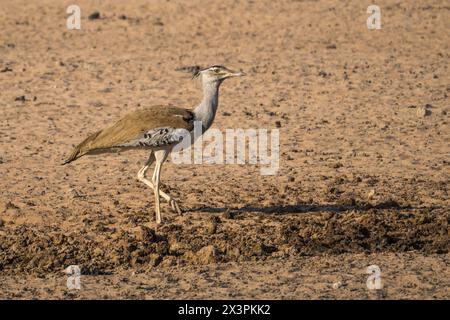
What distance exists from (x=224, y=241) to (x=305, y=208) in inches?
40.3

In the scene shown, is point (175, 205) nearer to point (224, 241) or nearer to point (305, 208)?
point (224, 241)

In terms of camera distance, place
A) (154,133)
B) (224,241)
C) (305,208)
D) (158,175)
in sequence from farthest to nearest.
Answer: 1. (305,208)
2. (158,175)
3. (154,133)
4. (224,241)

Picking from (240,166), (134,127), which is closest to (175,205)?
(134,127)

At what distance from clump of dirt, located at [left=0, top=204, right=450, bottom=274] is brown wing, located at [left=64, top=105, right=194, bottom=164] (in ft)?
1.97

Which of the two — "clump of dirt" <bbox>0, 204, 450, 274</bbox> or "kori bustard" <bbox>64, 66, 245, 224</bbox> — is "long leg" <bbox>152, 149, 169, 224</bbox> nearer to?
"kori bustard" <bbox>64, 66, 245, 224</bbox>

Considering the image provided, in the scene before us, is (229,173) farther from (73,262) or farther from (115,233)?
(73,262)

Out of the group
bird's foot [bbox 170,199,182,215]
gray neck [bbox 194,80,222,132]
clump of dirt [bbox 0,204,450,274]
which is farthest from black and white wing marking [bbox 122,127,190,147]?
clump of dirt [bbox 0,204,450,274]

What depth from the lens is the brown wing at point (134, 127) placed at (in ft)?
22.7

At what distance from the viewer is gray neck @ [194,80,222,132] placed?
23.5ft

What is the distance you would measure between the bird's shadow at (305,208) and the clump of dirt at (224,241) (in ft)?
0.39

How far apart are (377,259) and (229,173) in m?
2.26

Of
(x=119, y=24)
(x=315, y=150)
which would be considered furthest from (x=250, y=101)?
(x=119, y=24)

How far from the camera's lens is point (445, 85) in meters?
11.2

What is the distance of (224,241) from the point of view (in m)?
6.64
